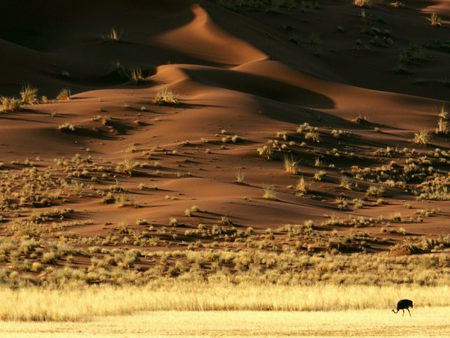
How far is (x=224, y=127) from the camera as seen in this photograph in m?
51.6

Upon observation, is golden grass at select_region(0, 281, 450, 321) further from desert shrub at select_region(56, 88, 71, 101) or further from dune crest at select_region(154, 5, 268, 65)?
dune crest at select_region(154, 5, 268, 65)

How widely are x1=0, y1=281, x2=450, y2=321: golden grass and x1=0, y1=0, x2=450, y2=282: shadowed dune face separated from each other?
10.6m

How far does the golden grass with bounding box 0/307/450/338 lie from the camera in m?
16.6

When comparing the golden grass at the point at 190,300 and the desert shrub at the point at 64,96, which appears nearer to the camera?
the golden grass at the point at 190,300

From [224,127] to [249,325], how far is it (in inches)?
1334

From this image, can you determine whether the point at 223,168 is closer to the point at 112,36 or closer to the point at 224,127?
the point at 224,127

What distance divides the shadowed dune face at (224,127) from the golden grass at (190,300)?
10.6 meters

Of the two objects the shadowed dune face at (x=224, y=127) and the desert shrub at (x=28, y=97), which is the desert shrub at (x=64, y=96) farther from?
the desert shrub at (x=28, y=97)

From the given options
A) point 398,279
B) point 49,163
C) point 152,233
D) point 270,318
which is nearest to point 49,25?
point 49,163

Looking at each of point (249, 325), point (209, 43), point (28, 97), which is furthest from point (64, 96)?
point (249, 325)

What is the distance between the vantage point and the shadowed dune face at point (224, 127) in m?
38.3

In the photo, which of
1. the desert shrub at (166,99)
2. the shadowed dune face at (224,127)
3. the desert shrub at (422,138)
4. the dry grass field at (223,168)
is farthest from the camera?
the desert shrub at (166,99)

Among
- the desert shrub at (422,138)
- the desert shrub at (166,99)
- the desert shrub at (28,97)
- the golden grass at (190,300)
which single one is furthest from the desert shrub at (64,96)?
the golden grass at (190,300)

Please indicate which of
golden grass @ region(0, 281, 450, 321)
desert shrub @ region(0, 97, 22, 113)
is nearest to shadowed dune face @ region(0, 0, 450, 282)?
desert shrub @ region(0, 97, 22, 113)
